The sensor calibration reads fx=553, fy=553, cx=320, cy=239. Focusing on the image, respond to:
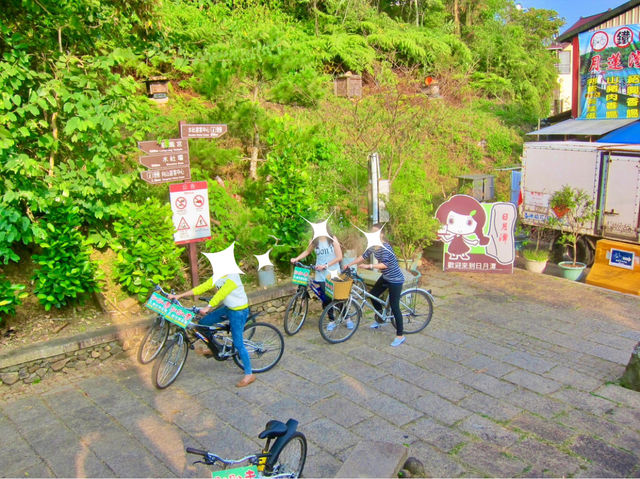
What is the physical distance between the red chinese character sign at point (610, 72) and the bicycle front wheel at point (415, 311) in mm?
10905

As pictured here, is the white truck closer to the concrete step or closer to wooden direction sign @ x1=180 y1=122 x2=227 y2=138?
wooden direction sign @ x1=180 y1=122 x2=227 y2=138

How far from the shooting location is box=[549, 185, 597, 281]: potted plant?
38.1ft

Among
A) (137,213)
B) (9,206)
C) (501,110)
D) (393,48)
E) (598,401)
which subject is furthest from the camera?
(501,110)

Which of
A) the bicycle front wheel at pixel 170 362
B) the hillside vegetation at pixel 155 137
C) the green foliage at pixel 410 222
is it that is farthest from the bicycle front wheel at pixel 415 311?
the bicycle front wheel at pixel 170 362

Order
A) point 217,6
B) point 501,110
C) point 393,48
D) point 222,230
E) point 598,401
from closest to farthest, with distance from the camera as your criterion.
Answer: point 598,401, point 222,230, point 217,6, point 393,48, point 501,110

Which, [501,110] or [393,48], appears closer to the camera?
[393,48]

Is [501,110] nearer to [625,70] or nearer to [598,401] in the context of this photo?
[625,70]

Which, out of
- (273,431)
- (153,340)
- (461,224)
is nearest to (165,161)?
(153,340)

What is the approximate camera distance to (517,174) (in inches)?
616

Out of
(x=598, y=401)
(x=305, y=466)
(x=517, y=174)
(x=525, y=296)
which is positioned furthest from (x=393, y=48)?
(x=305, y=466)

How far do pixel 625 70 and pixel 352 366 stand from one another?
13.0 meters

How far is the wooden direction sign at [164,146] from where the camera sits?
7.36 meters

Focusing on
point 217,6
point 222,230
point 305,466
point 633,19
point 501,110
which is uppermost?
point 217,6

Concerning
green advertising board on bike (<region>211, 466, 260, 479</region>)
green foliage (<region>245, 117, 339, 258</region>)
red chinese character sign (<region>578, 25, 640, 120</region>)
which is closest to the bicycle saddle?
green advertising board on bike (<region>211, 466, 260, 479</region>)
